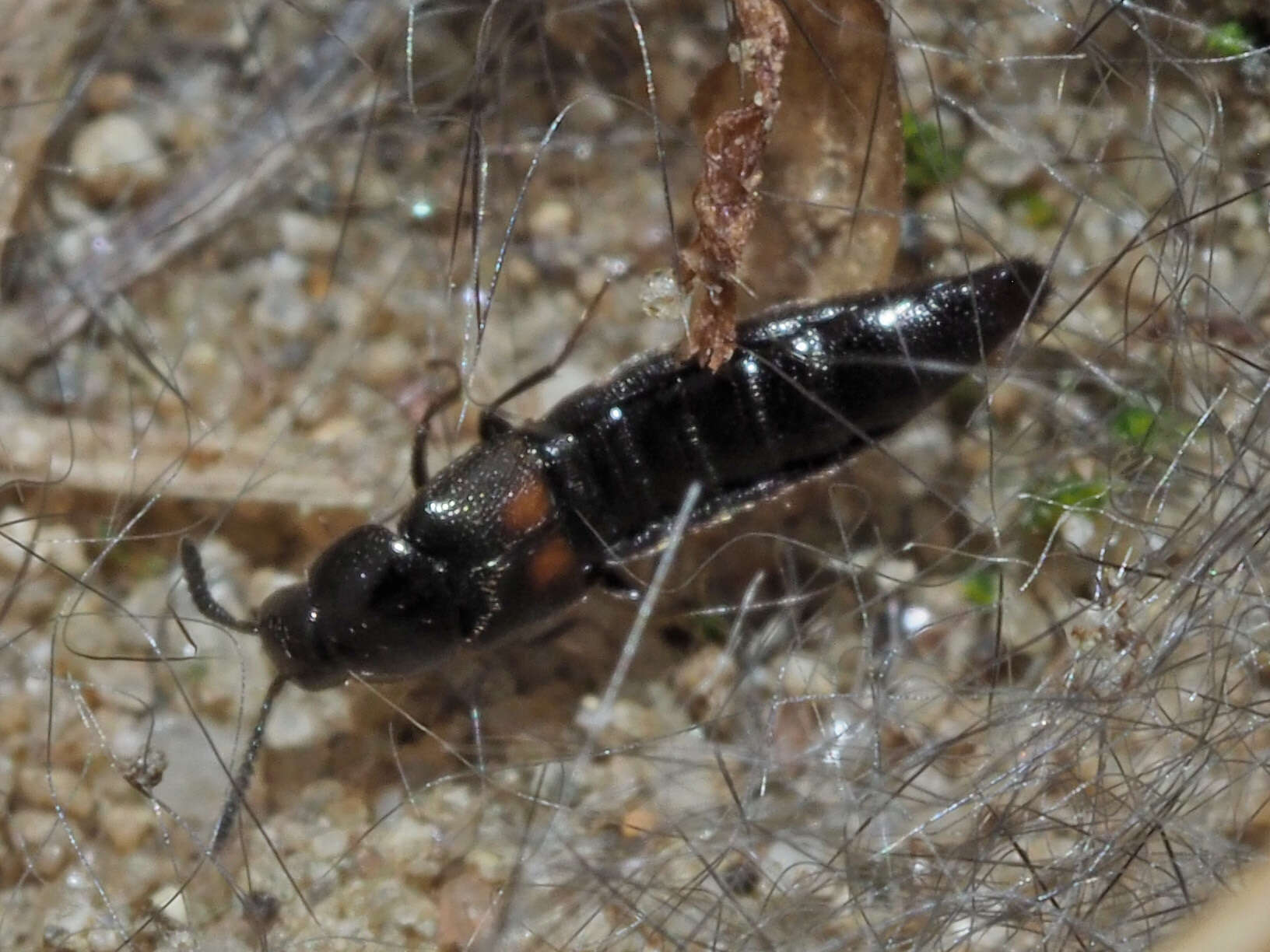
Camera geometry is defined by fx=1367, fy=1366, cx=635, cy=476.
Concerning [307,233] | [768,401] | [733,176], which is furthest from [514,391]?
[307,233]

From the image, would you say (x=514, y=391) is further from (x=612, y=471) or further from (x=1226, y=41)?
(x=1226, y=41)

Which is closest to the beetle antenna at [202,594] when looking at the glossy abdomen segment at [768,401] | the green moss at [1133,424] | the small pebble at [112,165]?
the glossy abdomen segment at [768,401]

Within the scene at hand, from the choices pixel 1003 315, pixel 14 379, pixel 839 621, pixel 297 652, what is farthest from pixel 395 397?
pixel 1003 315

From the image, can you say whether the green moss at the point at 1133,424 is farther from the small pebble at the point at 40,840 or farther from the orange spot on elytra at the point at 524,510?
the small pebble at the point at 40,840

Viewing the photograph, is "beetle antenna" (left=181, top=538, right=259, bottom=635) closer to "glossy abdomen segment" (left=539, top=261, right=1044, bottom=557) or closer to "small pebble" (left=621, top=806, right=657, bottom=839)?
"glossy abdomen segment" (left=539, top=261, right=1044, bottom=557)

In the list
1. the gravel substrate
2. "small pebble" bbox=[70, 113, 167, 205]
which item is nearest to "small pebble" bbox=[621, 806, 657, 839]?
the gravel substrate

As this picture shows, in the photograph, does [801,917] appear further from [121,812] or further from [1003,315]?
[121,812]
